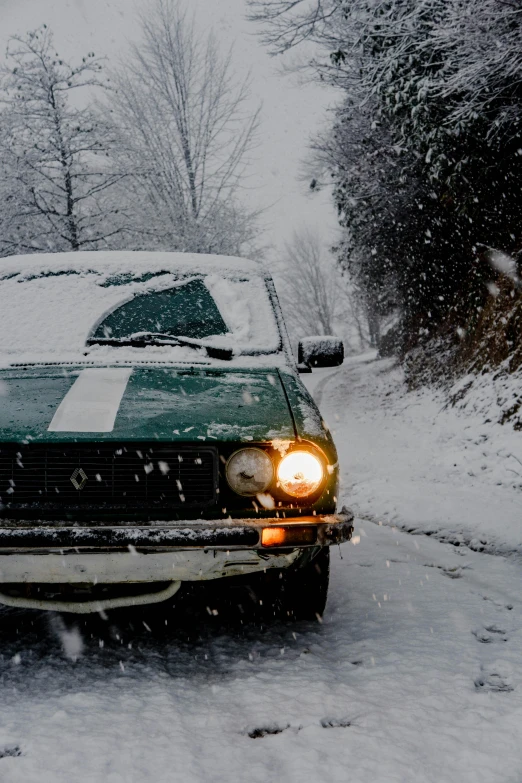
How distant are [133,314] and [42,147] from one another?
38.2 feet

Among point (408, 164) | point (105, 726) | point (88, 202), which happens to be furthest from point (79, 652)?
point (88, 202)

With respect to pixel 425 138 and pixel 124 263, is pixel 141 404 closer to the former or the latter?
pixel 124 263

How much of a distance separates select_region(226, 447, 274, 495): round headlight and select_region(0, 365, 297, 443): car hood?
7cm

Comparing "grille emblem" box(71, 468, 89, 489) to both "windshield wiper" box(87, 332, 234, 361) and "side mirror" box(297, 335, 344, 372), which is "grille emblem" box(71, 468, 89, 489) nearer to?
"windshield wiper" box(87, 332, 234, 361)

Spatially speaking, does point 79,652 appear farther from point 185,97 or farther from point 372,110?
point 185,97

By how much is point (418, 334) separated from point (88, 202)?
9135 mm

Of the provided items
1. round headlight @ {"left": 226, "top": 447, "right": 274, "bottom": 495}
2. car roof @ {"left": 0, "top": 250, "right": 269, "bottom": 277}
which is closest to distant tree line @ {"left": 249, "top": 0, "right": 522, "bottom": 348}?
car roof @ {"left": 0, "top": 250, "right": 269, "bottom": 277}

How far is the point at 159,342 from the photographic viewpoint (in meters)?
3.47

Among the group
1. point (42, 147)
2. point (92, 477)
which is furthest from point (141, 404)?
point (42, 147)

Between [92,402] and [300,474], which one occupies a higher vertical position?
[92,402]

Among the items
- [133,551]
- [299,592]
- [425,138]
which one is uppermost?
[425,138]

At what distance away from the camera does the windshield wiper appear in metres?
3.44

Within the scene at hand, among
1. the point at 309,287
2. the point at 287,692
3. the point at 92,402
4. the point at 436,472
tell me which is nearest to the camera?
the point at 287,692

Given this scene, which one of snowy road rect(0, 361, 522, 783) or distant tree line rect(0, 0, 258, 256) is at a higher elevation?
distant tree line rect(0, 0, 258, 256)
